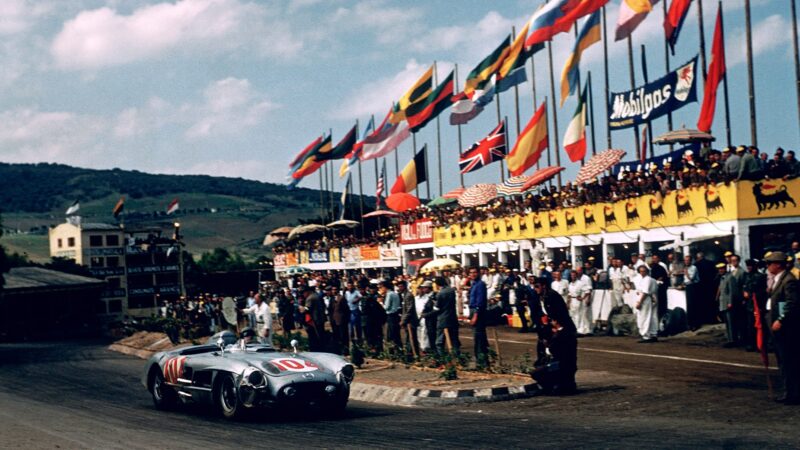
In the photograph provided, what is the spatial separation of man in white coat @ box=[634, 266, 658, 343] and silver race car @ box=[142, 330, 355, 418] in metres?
9.80

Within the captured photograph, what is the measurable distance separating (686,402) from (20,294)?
56.9 metres

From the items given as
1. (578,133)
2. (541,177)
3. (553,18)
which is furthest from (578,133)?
(553,18)

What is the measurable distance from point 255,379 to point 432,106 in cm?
3212

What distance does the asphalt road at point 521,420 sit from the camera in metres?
9.54

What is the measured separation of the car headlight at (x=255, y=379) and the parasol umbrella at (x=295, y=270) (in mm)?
46456

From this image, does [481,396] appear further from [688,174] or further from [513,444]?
[688,174]

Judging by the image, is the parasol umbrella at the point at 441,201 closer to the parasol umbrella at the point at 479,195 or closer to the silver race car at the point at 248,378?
the parasol umbrella at the point at 479,195

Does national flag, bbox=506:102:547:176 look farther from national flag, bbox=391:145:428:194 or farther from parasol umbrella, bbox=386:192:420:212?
national flag, bbox=391:145:428:194

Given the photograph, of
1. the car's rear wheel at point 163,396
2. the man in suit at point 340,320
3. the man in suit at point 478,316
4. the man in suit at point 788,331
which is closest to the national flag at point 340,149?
the man in suit at point 340,320

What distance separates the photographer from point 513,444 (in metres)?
9.25

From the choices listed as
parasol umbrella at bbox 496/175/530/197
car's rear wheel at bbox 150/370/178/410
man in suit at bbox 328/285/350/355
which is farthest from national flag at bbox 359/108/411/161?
car's rear wheel at bbox 150/370/178/410

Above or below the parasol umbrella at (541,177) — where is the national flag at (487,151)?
above

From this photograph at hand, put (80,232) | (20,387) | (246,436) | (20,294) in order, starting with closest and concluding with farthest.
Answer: (246,436)
(20,387)
(20,294)
(80,232)

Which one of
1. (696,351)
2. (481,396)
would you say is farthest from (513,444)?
(696,351)
